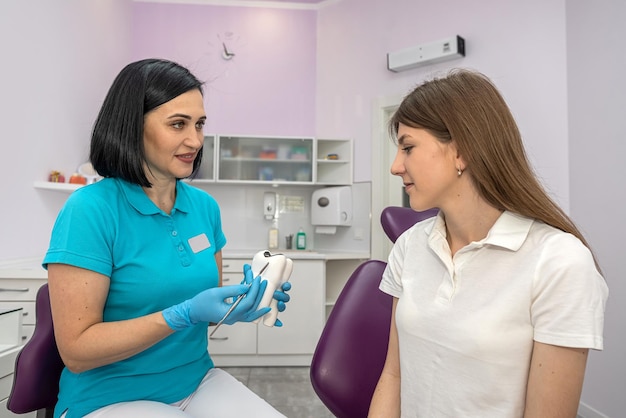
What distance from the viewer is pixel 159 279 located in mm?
1116

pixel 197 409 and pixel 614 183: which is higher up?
pixel 614 183

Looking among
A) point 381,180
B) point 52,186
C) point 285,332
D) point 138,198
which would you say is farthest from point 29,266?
point 381,180

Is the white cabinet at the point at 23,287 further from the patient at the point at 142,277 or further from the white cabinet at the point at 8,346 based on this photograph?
the patient at the point at 142,277

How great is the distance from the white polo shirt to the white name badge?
0.59 metres

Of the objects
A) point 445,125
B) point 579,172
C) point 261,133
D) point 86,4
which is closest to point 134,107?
point 445,125

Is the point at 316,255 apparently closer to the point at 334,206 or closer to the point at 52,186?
the point at 334,206

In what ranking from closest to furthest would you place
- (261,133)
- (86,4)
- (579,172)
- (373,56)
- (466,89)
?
1. (466,89)
2. (579,172)
3. (86,4)
4. (373,56)
5. (261,133)

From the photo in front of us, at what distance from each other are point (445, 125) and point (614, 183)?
183cm

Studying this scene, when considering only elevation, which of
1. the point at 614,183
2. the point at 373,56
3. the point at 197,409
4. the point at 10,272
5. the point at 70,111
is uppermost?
the point at 373,56

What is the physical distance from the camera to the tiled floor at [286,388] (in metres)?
2.62

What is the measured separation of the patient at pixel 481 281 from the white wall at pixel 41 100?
2325 mm

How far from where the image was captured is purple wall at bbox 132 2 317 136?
165 inches

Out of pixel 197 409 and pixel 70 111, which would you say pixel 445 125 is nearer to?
pixel 197 409

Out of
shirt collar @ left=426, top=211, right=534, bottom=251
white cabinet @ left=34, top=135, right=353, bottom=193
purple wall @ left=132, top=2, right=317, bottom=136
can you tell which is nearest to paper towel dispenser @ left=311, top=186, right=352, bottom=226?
white cabinet @ left=34, top=135, right=353, bottom=193
